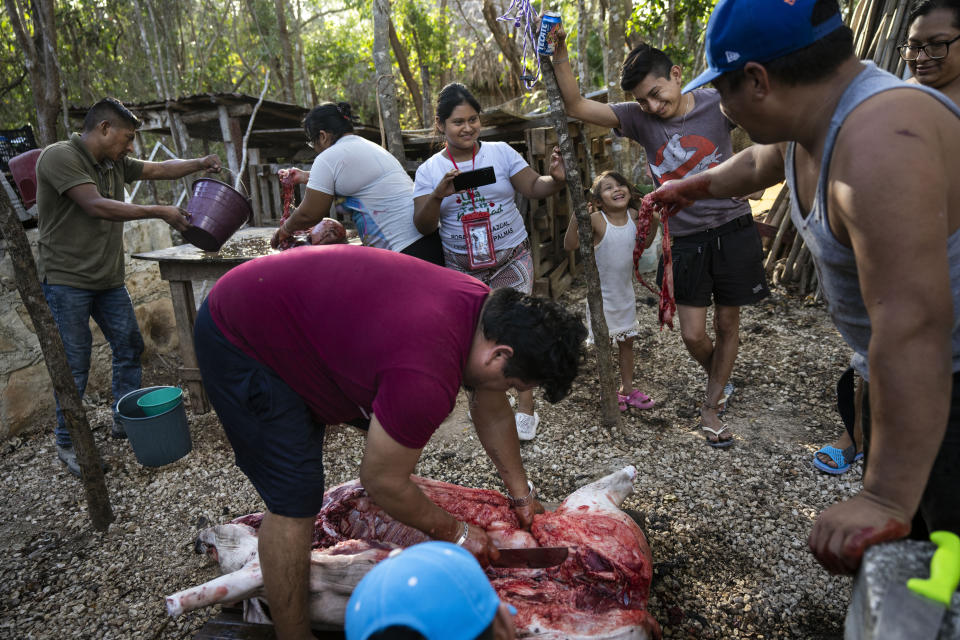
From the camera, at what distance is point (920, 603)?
39.1 inches

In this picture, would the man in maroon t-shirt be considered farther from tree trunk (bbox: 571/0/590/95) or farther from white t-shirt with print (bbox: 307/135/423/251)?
tree trunk (bbox: 571/0/590/95)

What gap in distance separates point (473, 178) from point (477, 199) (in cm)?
14

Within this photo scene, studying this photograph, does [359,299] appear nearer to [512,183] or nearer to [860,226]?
[860,226]

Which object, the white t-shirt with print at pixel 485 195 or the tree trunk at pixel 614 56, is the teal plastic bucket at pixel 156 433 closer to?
the white t-shirt with print at pixel 485 195

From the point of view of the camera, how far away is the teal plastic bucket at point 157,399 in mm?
4027

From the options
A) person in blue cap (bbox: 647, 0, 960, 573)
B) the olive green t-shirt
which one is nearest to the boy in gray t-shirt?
person in blue cap (bbox: 647, 0, 960, 573)

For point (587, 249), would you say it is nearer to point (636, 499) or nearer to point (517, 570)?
point (636, 499)

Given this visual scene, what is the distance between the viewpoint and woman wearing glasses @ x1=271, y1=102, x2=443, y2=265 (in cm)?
370

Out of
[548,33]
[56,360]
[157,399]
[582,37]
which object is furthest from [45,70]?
[582,37]

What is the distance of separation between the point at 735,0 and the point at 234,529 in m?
2.52

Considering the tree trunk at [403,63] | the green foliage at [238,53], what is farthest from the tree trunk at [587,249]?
the tree trunk at [403,63]

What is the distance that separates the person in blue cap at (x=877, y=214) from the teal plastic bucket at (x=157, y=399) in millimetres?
3918

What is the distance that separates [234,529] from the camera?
243 centimetres

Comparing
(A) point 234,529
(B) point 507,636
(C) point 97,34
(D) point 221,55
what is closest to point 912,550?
(B) point 507,636
